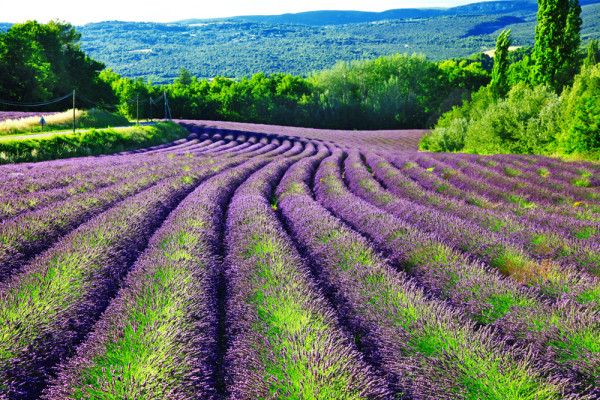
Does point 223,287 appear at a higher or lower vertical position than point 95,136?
lower

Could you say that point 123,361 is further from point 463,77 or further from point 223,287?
point 463,77

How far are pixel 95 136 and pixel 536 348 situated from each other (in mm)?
23276

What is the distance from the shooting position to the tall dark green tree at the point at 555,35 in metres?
22.7

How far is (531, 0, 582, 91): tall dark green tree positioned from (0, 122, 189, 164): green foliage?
30058 mm

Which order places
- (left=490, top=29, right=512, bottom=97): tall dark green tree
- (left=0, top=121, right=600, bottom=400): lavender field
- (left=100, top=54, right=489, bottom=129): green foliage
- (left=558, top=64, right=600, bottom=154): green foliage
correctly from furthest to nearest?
(left=100, top=54, right=489, bottom=129): green foliage
(left=490, top=29, right=512, bottom=97): tall dark green tree
(left=558, top=64, right=600, bottom=154): green foliage
(left=0, top=121, right=600, bottom=400): lavender field

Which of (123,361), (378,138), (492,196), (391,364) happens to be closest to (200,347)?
(123,361)

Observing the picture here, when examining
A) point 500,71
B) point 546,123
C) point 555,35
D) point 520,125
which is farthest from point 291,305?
point 500,71

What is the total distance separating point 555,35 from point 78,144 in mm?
31624

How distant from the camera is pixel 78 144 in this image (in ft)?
59.2

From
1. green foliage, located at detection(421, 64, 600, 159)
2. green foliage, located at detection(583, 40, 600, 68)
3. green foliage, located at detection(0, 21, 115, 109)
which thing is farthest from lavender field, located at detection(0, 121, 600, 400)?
green foliage, located at detection(0, 21, 115, 109)

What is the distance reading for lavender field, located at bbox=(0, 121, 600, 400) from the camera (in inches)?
75.3

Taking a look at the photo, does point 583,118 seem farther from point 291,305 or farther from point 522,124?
point 291,305

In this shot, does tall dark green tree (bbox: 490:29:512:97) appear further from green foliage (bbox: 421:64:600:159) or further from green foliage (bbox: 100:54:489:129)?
green foliage (bbox: 100:54:489:129)

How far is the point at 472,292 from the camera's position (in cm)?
291
